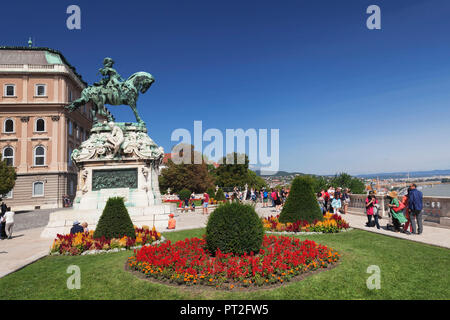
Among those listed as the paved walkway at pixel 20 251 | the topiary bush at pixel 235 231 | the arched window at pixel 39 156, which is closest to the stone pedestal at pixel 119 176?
the paved walkway at pixel 20 251

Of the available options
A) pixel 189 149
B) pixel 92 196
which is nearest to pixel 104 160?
pixel 92 196

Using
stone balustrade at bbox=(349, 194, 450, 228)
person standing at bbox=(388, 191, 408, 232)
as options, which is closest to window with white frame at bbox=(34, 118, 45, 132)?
person standing at bbox=(388, 191, 408, 232)

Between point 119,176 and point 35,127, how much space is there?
105 ft

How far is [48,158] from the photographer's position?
3859cm

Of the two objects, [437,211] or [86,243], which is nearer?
[86,243]

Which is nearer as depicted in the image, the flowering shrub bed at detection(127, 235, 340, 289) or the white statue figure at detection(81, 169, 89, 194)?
the flowering shrub bed at detection(127, 235, 340, 289)

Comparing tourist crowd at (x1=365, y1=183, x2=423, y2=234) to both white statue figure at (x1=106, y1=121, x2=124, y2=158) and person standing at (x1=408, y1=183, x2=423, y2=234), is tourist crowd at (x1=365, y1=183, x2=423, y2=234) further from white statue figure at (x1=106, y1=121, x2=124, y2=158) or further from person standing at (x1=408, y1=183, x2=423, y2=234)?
white statue figure at (x1=106, y1=121, x2=124, y2=158)

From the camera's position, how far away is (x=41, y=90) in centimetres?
3947

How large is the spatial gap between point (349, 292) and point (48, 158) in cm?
4309

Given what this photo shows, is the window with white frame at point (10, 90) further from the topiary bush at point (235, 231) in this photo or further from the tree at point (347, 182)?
the tree at point (347, 182)

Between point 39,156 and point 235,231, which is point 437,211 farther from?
point 39,156

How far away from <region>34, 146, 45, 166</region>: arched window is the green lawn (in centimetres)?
3641

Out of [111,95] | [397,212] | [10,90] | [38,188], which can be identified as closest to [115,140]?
[111,95]

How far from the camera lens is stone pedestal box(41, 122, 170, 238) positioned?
47.7ft
